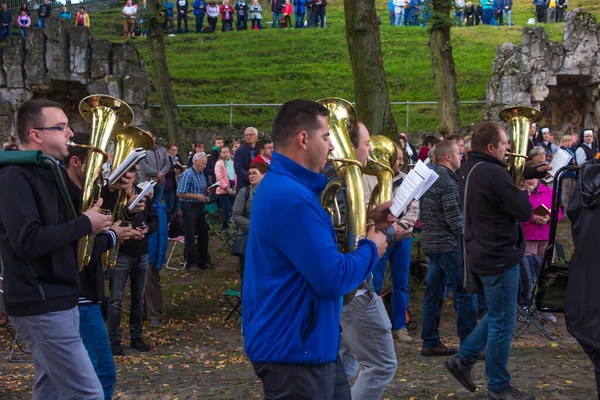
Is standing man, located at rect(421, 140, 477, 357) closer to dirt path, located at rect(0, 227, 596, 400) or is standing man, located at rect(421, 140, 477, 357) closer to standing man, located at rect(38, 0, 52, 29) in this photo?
dirt path, located at rect(0, 227, 596, 400)

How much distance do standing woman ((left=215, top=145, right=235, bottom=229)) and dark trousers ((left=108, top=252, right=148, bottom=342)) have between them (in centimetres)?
704

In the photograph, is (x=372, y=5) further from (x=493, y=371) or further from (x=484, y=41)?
(x=484, y=41)

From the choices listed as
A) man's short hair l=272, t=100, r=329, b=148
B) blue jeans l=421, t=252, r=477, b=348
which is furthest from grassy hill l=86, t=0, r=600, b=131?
man's short hair l=272, t=100, r=329, b=148

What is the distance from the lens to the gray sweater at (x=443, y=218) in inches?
323

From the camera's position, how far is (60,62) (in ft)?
85.3

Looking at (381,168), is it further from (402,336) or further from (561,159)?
(402,336)

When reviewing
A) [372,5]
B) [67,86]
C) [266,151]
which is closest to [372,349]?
[266,151]

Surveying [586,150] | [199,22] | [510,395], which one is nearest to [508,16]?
[199,22]

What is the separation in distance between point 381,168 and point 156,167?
1016 cm

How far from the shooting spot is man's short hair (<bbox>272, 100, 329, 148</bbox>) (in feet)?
12.4

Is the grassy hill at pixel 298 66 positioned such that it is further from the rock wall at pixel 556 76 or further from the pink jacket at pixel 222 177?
the pink jacket at pixel 222 177

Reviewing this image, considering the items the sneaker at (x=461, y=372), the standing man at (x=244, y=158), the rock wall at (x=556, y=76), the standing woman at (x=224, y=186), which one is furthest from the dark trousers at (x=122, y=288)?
the rock wall at (x=556, y=76)

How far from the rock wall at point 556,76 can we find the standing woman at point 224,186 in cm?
1177

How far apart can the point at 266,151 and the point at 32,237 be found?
22.8 feet
